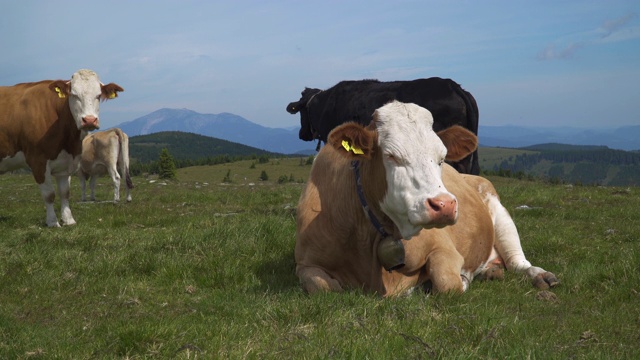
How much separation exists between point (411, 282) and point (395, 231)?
741 millimetres

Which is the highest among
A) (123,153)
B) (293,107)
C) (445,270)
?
(293,107)

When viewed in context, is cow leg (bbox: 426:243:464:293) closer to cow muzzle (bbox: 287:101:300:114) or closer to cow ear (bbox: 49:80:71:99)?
cow ear (bbox: 49:80:71:99)

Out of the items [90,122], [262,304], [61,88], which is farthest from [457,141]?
[61,88]

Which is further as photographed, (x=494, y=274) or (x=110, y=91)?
(x=110, y=91)

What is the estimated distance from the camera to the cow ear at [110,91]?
537 inches

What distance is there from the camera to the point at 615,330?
507cm

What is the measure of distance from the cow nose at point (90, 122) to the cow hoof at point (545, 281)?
9.37 m

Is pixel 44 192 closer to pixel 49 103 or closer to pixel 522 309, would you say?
pixel 49 103

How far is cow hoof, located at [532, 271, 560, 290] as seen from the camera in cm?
682

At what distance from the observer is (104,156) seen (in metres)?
21.0

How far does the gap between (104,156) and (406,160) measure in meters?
17.8

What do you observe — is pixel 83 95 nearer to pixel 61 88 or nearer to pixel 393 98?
pixel 61 88

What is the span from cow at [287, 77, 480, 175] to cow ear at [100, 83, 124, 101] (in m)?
4.86

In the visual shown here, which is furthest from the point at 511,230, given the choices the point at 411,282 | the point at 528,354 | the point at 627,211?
the point at 627,211
